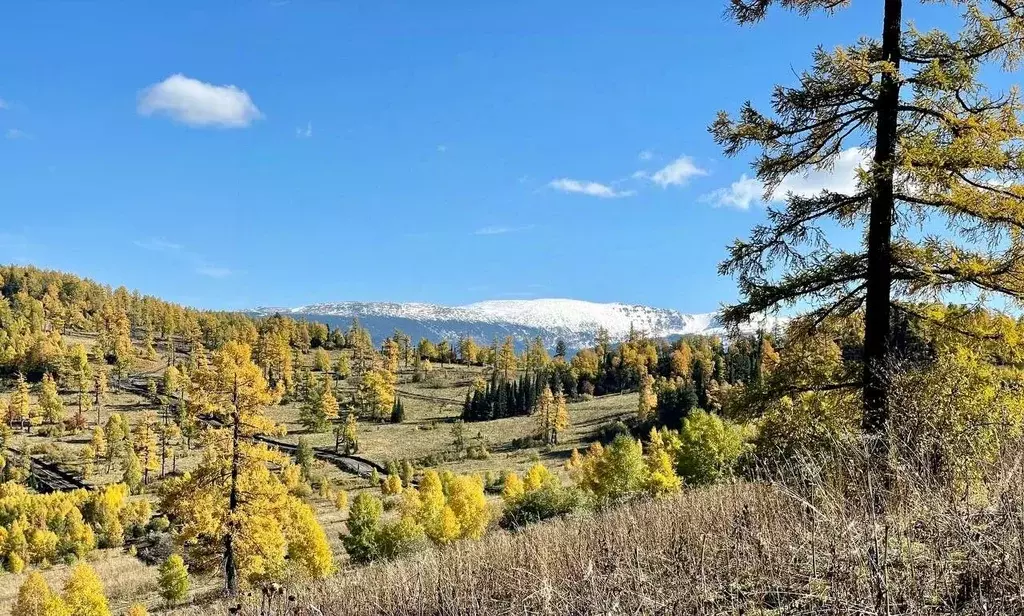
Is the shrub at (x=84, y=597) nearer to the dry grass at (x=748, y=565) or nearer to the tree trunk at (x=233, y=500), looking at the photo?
the tree trunk at (x=233, y=500)

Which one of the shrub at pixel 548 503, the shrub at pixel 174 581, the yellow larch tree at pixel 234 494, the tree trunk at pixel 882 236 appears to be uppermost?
the tree trunk at pixel 882 236

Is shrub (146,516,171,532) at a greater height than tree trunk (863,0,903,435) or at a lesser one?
lesser

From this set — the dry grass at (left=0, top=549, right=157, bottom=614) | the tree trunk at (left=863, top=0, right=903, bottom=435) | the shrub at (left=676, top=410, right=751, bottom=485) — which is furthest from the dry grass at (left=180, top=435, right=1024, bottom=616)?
the dry grass at (left=0, top=549, right=157, bottom=614)

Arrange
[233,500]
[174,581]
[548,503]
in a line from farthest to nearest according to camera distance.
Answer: [174,581], [548,503], [233,500]

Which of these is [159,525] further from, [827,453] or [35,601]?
[827,453]

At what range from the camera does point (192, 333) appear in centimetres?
17150

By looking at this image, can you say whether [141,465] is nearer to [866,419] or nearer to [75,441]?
[75,441]

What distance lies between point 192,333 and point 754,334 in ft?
602

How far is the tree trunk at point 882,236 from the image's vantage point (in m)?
9.30

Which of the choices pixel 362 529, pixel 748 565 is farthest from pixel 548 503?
pixel 748 565

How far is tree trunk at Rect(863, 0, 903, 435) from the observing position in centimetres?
930

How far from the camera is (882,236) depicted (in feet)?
31.2

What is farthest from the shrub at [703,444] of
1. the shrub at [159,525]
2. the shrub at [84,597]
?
the shrub at [159,525]

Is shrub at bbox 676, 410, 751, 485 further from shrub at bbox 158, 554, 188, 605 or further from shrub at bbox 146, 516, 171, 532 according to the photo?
shrub at bbox 146, 516, 171, 532
